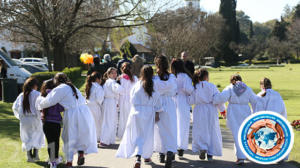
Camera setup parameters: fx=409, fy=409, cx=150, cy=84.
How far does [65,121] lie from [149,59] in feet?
296

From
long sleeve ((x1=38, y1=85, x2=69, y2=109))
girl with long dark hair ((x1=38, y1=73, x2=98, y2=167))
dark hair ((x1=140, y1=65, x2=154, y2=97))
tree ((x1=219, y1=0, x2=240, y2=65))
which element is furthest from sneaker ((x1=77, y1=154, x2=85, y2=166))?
tree ((x1=219, y1=0, x2=240, y2=65))

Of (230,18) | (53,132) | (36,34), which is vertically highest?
(230,18)

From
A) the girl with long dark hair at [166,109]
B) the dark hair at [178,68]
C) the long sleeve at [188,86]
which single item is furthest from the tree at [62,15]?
the girl with long dark hair at [166,109]

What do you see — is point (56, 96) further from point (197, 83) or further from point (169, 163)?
point (197, 83)

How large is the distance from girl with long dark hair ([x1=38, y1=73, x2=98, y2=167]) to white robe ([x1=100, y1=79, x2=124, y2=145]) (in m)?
2.06

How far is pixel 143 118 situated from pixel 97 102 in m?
2.66

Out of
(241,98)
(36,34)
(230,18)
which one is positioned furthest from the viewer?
(230,18)

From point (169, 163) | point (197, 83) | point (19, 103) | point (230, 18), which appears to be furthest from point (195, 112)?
point (230, 18)

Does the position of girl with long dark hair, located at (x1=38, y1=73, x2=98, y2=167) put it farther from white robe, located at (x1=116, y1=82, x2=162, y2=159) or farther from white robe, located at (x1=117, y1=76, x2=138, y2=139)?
white robe, located at (x1=117, y1=76, x2=138, y2=139)

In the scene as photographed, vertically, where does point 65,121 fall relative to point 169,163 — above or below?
above

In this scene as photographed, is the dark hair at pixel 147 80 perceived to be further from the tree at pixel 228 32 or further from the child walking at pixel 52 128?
the tree at pixel 228 32

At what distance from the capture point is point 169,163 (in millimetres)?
7082

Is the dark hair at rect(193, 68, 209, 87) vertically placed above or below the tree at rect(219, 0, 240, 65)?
below

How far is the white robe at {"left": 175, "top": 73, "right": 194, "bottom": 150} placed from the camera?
817cm
